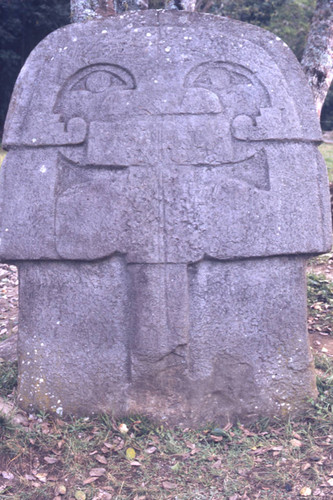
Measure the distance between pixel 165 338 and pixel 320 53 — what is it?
3171 millimetres

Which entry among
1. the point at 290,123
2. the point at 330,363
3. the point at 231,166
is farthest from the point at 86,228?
the point at 330,363

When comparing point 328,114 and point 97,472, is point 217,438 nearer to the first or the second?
point 97,472

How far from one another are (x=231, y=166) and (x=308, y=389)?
1327mm

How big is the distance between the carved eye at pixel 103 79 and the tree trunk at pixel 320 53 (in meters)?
2.34

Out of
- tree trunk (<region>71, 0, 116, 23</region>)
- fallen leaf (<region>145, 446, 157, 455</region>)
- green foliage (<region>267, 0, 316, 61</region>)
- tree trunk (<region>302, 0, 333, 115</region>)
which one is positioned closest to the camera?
fallen leaf (<region>145, 446, 157, 455</region>)

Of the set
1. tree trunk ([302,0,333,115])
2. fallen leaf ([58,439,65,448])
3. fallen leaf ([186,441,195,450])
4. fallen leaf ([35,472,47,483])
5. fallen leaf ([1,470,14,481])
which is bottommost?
fallen leaf ([35,472,47,483])

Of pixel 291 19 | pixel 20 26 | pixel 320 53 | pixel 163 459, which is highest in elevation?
pixel 20 26

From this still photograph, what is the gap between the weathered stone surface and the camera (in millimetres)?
2566

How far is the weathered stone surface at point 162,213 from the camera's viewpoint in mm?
2566

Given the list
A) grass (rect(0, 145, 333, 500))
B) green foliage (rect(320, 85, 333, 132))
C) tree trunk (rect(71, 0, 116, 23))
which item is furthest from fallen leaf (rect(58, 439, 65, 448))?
green foliage (rect(320, 85, 333, 132))

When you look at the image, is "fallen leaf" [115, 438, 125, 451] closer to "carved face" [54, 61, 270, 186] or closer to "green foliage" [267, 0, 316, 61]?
"carved face" [54, 61, 270, 186]

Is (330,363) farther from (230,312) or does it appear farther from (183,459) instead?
(183,459)

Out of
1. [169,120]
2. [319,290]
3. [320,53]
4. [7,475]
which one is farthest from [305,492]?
[320,53]

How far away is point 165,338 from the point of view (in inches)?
101
